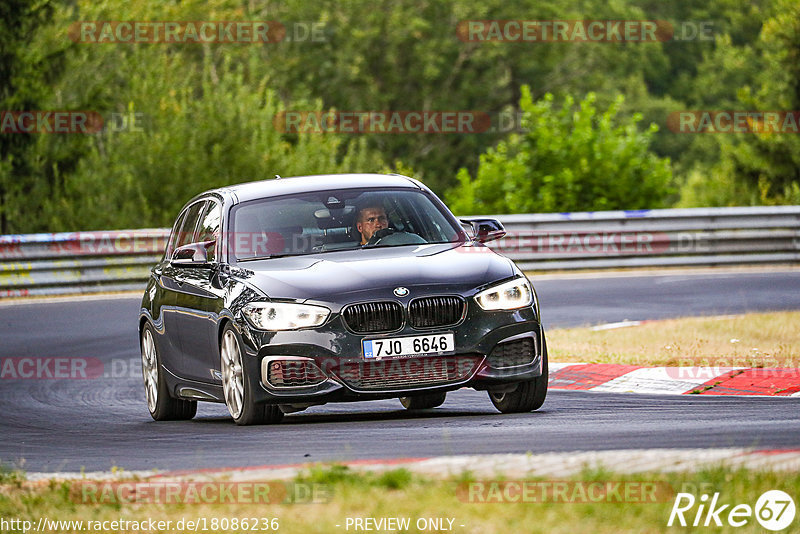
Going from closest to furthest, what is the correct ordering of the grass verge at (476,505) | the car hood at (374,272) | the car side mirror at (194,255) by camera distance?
the grass verge at (476,505) → the car hood at (374,272) → the car side mirror at (194,255)

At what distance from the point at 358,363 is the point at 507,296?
3.43ft

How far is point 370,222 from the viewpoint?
34.2 ft

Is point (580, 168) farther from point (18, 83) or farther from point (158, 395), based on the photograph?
point (158, 395)

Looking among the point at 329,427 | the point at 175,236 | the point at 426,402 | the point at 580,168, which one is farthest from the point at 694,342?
the point at 580,168

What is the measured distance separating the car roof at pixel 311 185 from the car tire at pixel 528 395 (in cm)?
185

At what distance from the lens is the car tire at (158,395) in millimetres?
11336

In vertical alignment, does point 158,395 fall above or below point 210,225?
below

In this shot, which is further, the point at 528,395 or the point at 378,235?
the point at 378,235

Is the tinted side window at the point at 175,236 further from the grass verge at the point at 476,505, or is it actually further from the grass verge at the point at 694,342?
the grass verge at the point at 476,505

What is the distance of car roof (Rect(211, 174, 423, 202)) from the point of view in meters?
10.8

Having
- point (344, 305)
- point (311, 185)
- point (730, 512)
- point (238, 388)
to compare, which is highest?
point (311, 185)

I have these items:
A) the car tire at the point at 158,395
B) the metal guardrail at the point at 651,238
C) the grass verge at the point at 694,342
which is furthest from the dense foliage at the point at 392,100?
the car tire at the point at 158,395

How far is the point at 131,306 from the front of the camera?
21.0m

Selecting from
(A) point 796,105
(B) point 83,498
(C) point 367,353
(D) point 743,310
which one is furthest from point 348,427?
(A) point 796,105
